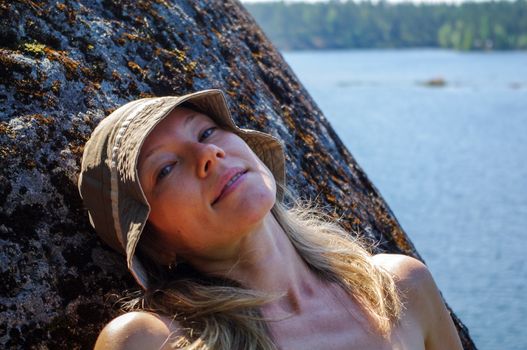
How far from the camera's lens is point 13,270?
2320mm

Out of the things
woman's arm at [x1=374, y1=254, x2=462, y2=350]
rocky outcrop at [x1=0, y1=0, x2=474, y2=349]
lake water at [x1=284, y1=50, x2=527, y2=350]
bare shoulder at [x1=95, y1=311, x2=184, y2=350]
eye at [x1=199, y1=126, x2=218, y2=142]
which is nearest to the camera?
bare shoulder at [x1=95, y1=311, x2=184, y2=350]

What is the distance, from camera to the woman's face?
242cm

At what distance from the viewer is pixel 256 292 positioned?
8.41 ft

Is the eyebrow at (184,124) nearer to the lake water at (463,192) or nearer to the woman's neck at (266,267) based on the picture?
the woman's neck at (266,267)

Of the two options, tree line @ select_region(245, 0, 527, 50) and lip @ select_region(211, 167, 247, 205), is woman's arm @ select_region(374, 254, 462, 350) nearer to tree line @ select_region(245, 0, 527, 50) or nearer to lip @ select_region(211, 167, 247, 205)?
lip @ select_region(211, 167, 247, 205)

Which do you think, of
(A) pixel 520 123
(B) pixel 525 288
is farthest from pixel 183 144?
(A) pixel 520 123

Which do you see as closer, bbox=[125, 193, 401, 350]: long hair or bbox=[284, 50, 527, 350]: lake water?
bbox=[125, 193, 401, 350]: long hair

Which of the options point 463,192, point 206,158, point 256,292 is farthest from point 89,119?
point 463,192

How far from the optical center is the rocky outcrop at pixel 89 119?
2381 millimetres

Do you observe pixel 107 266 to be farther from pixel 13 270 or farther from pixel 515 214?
pixel 515 214

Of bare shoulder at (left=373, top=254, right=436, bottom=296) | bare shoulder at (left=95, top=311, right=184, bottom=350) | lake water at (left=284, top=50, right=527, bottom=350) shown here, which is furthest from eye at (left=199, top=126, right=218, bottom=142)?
lake water at (left=284, top=50, right=527, bottom=350)

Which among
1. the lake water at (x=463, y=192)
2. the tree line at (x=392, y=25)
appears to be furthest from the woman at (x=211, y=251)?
the tree line at (x=392, y=25)

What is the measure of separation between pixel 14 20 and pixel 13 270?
839 millimetres

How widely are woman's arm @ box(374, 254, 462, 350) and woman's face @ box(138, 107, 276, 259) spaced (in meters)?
0.63
